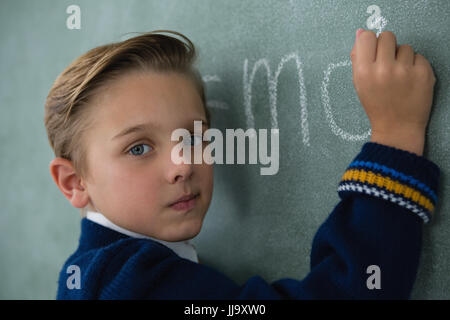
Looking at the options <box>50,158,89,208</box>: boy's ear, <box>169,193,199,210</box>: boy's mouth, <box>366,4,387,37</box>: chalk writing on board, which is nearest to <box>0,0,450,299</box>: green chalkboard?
<box>366,4,387,37</box>: chalk writing on board

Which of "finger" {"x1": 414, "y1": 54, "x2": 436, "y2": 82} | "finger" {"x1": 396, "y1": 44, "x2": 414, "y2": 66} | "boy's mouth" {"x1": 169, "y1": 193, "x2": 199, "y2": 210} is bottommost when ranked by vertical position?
"boy's mouth" {"x1": 169, "y1": 193, "x2": 199, "y2": 210}

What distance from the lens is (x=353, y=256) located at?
0.42 m

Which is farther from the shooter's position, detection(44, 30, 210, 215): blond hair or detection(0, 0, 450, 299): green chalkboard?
detection(44, 30, 210, 215): blond hair

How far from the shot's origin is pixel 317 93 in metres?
0.53

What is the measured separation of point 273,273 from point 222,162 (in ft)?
0.65

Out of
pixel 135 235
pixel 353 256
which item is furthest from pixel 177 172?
pixel 353 256

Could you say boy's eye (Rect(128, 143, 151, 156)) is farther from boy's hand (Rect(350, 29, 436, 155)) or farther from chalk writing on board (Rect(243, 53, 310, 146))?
boy's hand (Rect(350, 29, 436, 155))

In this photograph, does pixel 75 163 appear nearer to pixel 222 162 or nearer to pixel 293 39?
pixel 222 162

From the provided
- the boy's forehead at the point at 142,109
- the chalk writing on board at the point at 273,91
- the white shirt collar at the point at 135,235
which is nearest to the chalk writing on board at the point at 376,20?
the chalk writing on board at the point at 273,91

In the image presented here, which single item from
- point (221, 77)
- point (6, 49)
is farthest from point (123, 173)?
point (6, 49)

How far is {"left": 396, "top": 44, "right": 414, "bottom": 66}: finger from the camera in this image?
422 mm
